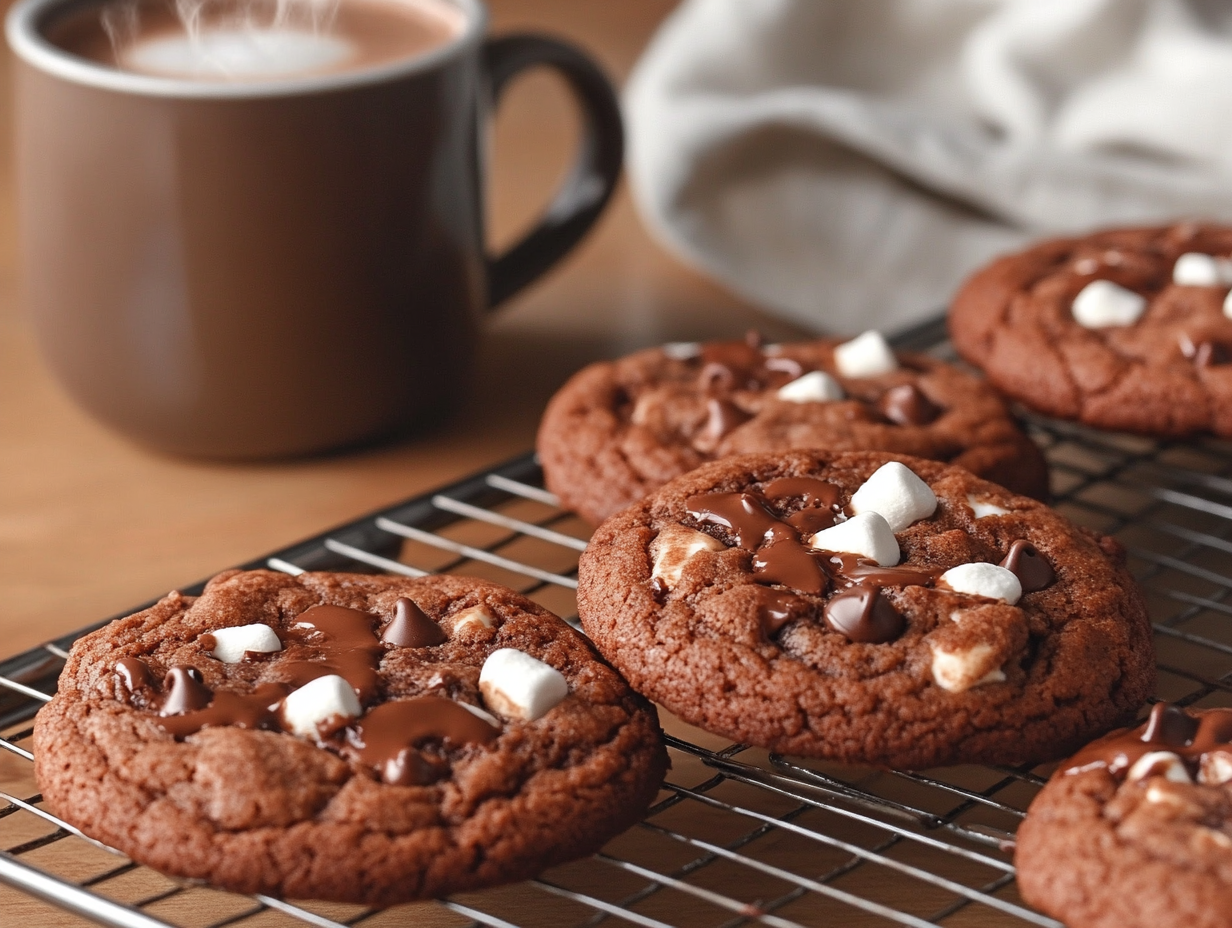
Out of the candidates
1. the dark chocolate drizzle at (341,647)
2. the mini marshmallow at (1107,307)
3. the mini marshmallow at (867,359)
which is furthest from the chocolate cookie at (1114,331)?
the dark chocolate drizzle at (341,647)

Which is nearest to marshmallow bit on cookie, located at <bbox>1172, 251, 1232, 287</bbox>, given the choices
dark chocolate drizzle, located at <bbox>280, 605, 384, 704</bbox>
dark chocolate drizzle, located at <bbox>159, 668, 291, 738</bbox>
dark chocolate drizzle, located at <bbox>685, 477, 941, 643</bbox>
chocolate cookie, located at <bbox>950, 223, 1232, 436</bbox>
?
chocolate cookie, located at <bbox>950, 223, 1232, 436</bbox>

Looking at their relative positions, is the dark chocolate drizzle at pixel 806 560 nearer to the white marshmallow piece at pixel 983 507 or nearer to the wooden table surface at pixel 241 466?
→ the white marshmallow piece at pixel 983 507

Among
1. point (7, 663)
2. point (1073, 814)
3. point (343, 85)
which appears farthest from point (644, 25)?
point (1073, 814)

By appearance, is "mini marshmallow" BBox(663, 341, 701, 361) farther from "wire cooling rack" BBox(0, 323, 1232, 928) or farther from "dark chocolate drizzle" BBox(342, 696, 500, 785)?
"dark chocolate drizzle" BBox(342, 696, 500, 785)

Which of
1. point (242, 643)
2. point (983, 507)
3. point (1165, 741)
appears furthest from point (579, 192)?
point (1165, 741)

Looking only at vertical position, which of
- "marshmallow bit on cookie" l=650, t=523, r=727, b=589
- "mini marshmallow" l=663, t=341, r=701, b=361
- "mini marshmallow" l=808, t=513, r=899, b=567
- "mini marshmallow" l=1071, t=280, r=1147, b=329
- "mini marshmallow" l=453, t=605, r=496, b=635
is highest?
"mini marshmallow" l=1071, t=280, r=1147, b=329
